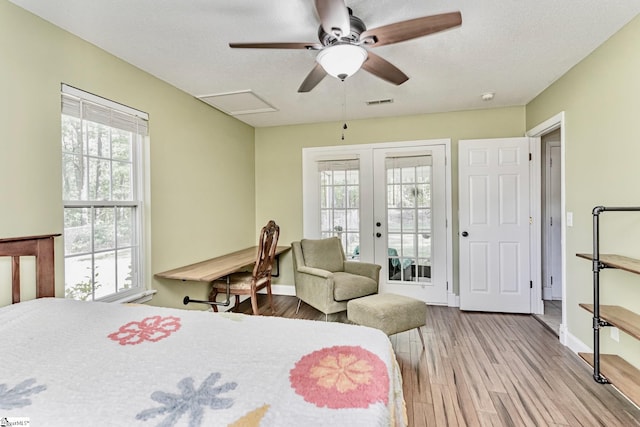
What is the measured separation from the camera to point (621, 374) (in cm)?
194

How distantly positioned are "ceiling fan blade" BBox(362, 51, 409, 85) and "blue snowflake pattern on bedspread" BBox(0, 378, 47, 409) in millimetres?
2100

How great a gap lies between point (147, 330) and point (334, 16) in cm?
168

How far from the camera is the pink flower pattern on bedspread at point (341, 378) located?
896 millimetres

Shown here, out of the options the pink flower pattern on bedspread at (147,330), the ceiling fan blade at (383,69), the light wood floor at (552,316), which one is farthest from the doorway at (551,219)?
the pink flower pattern on bedspread at (147,330)

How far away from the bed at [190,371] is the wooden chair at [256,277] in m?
1.49

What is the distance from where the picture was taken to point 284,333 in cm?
133

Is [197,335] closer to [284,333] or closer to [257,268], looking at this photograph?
[284,333]

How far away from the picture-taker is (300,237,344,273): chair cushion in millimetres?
3617

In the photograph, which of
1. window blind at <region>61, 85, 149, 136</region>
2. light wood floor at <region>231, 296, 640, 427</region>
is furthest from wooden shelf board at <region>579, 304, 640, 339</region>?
window blind at <region>61, 85, 149, 136</region>

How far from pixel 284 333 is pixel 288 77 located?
2297 mm

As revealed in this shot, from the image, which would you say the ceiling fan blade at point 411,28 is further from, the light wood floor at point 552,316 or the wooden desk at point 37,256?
the light wood floor at point 552,316

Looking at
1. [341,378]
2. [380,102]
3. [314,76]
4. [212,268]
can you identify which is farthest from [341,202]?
[341,378]

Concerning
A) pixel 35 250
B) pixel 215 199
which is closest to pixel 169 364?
pixel 35 250

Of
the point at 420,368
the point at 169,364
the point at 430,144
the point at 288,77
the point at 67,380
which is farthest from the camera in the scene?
the point at 430,144
